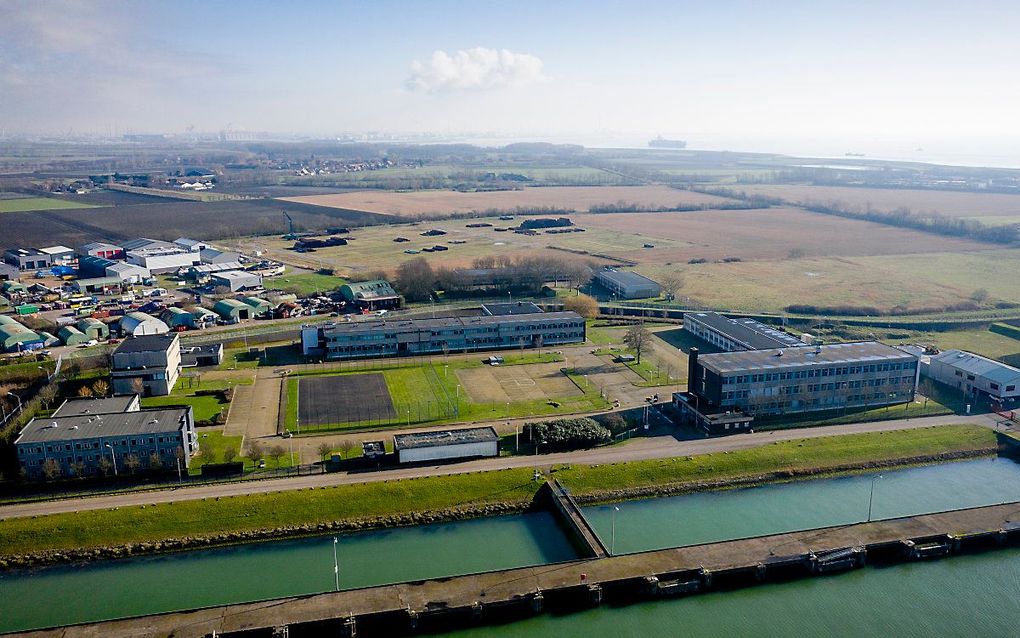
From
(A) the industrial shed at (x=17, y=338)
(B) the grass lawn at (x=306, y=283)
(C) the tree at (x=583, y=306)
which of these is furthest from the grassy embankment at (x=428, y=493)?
(B) the grass lawn at (x=306, y=283)

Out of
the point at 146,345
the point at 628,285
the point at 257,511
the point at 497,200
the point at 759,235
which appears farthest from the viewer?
the point at 497,200

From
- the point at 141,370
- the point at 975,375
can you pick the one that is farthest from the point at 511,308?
the point at 975,375

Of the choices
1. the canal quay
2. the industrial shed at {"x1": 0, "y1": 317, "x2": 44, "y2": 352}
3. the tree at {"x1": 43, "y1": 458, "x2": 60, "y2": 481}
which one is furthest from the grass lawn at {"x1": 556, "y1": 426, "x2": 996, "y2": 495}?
the industrial shed at {"x1": 0, "y1": 317, "x2": 44, "y2": 352}

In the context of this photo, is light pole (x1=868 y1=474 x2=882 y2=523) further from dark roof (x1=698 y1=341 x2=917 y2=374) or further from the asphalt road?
dark roof (x1=698 y1=341 x2=917 y2=374)

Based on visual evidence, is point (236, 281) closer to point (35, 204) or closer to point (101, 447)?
point (101, 447)

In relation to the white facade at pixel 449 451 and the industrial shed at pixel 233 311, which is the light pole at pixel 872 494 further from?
the industrial shed at pixel 233 311

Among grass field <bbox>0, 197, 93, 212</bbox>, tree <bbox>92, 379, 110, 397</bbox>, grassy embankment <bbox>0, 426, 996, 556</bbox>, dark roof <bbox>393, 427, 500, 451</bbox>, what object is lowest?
grassy embankment <bbox>0, 426, 996, 556</bbox>

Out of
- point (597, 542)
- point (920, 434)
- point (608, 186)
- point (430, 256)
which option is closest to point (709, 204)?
point (608, 186)
